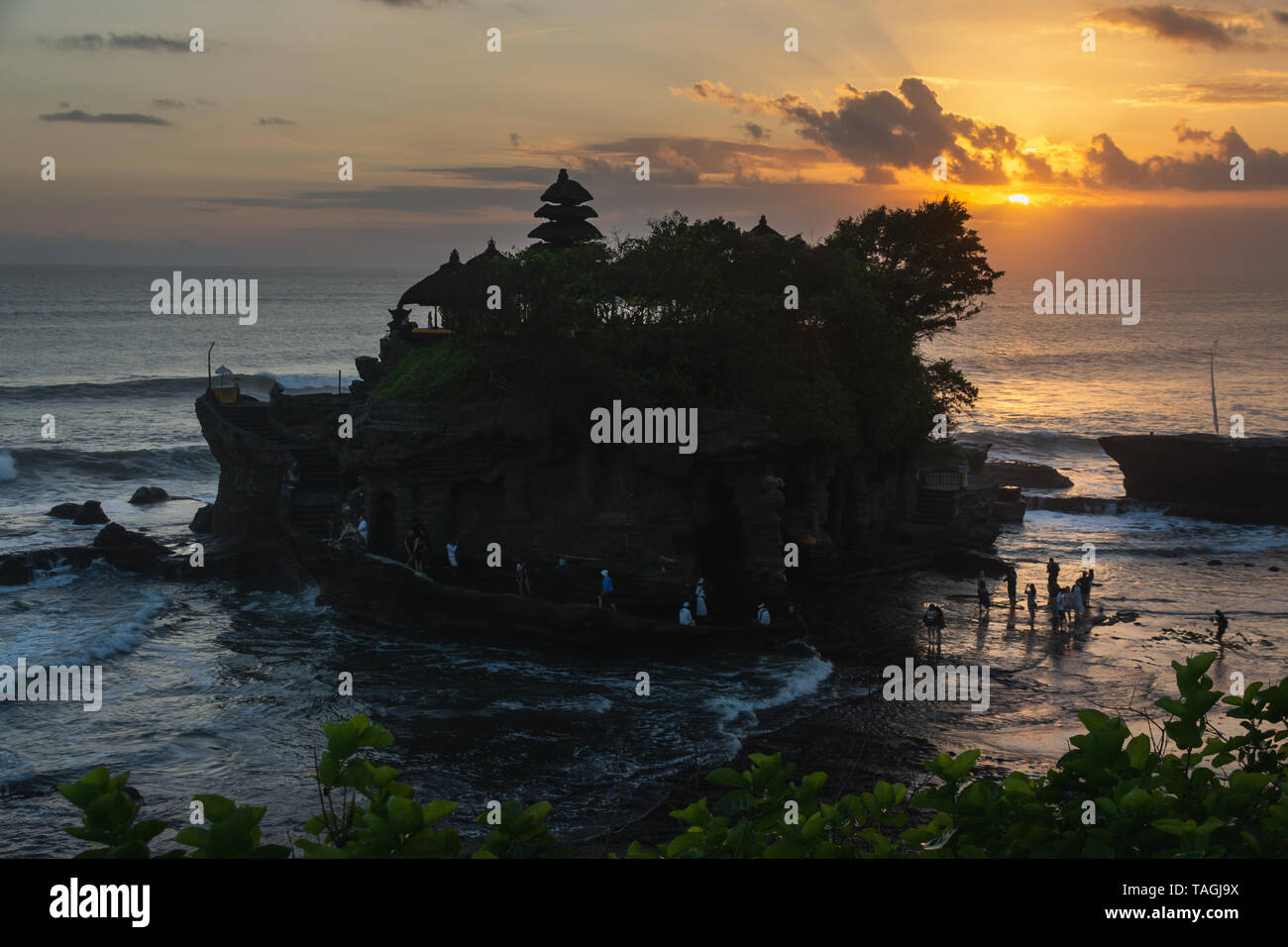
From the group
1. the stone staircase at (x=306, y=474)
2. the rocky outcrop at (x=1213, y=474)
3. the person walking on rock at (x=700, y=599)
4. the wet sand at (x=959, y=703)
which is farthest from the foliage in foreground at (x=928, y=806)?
the rocky outcrop at (x=1213, y=474)

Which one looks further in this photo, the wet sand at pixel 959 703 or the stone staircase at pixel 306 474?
the stone staircase at pixel 306 474

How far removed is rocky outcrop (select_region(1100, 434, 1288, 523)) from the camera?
48.1m

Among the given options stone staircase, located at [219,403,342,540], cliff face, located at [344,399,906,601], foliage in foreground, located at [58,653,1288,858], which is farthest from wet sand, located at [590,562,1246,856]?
stone staircase, located at [219,403,342,540]

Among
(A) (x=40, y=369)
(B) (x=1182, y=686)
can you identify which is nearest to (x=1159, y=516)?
(B) (x=1182, y=686)

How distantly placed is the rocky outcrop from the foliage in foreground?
151ft

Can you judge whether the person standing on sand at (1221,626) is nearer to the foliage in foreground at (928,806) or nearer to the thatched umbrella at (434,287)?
the thatched umbrella at (434,287)

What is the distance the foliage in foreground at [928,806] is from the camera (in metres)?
5.59

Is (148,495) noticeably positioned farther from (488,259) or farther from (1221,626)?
(1221,626)

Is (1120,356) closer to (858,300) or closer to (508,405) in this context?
(858,300)

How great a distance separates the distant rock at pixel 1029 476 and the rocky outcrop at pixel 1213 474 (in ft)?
18.2

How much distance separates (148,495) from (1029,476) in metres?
43.0

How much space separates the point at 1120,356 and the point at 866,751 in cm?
12347

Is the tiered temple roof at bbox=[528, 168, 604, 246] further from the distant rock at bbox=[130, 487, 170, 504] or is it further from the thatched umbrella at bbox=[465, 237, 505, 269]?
the distant rock at bbox=[130, 487, 170, 504]

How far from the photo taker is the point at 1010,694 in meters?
26.5
